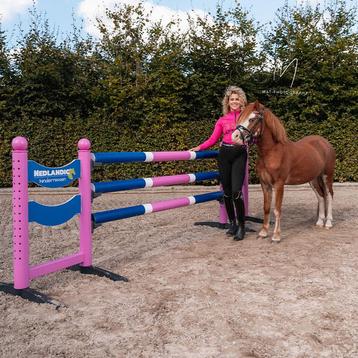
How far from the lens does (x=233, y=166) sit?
5371mm

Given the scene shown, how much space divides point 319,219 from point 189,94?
654 centimetres

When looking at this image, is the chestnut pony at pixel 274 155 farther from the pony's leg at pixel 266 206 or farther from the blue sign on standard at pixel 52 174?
the blue sign on standard at pixel 52 174

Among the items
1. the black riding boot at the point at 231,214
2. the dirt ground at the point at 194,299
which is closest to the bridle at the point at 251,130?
the black riding boot at the point at 231,214

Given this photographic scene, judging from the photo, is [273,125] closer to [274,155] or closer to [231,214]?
[274,155]

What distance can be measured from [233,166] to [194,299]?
2325 millimetres

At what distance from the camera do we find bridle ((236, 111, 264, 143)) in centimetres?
482

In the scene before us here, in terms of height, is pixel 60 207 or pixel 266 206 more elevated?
pixel 60 207

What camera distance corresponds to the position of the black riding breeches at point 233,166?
5.30 metres

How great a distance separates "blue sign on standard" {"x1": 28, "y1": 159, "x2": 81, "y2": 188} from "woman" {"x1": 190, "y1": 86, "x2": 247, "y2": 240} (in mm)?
2095

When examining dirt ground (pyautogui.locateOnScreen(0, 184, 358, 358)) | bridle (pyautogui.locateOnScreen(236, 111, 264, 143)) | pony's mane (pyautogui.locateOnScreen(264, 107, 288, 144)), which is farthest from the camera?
pony's mane (pyautogui.locateOnScreen(264, 107, 288, 144))

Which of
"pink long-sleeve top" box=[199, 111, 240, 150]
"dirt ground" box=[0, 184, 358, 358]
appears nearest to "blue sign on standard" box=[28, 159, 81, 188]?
"dirt ground" box=[0, 184, 358, 358]

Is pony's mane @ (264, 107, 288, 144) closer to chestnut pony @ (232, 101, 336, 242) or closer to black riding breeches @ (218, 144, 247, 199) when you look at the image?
chestnut pony @ (232, 101, 336, 242)

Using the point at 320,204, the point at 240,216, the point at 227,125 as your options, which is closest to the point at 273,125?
the point at 227,125

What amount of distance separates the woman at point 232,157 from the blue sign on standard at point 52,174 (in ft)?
6.87
